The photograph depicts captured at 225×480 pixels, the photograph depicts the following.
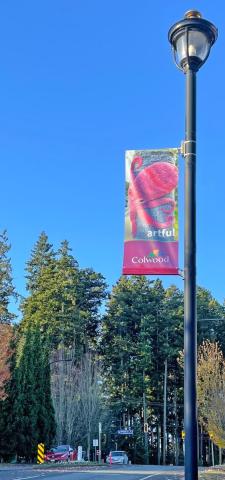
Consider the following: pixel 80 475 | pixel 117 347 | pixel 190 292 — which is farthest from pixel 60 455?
pixel 190 292

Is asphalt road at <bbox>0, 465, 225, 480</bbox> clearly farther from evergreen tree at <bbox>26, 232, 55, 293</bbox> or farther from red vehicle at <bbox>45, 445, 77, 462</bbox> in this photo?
evergreen tree at <bbox>26, 232, 55, 293</bbox>

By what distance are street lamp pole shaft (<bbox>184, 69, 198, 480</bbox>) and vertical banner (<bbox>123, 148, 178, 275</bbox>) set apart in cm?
27

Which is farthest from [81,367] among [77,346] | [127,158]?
[127,158]

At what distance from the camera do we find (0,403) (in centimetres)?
4531

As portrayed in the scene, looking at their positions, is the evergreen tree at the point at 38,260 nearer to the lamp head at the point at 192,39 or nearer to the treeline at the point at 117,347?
the treeline at the point at 117,347

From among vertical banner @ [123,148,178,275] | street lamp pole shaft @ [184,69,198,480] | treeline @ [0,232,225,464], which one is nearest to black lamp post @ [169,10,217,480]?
street lamp pole shaft @ [184,69,198,480]

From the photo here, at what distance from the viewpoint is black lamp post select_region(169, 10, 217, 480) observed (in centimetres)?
562

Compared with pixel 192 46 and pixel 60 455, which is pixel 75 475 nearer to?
pixel 60 455

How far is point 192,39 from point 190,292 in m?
2.36

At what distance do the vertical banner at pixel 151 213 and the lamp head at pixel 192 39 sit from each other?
2.88 feet

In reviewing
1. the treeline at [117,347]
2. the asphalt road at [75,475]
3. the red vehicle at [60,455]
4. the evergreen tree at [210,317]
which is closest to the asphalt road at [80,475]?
the asphalt road at [75,475]

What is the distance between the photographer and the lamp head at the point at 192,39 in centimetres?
613

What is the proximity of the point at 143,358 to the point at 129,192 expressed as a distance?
72.9 meters

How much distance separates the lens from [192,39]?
6184mm
